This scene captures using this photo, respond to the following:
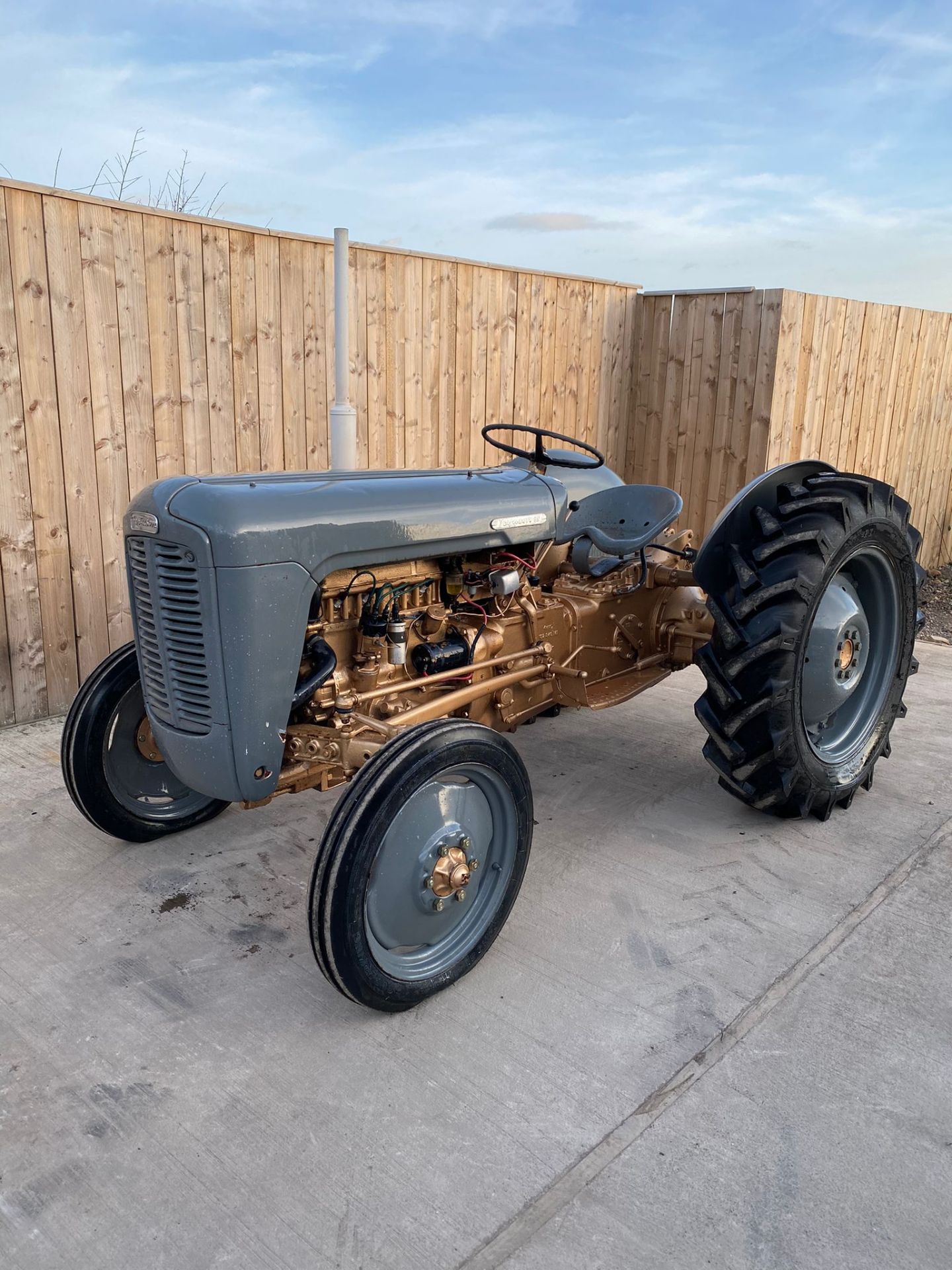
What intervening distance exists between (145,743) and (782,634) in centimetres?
214

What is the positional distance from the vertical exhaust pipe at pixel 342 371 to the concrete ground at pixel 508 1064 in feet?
7.40

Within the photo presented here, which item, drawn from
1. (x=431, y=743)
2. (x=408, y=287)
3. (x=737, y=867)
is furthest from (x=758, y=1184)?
(x=408, y=287)

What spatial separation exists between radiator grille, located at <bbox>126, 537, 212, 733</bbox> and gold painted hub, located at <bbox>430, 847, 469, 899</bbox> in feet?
2.30

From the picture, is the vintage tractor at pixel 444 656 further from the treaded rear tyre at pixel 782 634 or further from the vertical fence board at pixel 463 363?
the vertical fence board at pixel 463 363

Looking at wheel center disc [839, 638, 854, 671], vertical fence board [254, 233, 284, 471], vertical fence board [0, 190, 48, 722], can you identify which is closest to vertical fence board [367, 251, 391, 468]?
vertical fence board [254, 233, 284, 471]

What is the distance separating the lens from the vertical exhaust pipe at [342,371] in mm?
4914

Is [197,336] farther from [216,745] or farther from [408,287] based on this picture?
[216,745]

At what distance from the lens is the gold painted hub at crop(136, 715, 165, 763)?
10.7ft

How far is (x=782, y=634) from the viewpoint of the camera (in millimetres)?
3215

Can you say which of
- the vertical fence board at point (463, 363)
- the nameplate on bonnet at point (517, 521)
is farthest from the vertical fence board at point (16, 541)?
the vertical fence board at point (463, 363)

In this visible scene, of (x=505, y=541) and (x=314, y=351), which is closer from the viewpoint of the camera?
(x=505, y=541)

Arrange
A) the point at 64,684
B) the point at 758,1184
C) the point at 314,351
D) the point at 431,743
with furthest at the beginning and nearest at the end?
1. the point at 314,351
2. the point at 64,684
3. the point at 431,743
4. the point at 758,1184

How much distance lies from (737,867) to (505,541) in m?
1.34

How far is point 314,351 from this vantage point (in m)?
5.13
